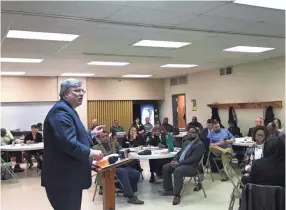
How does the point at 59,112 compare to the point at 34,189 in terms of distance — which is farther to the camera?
the point at 34,189

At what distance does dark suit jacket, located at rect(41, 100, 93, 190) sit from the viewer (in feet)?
7.52

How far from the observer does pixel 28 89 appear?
37.0 ft

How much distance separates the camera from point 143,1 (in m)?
3.95

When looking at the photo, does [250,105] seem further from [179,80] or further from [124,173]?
[124,173]

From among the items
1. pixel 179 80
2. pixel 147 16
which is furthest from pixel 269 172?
pixel 179 80

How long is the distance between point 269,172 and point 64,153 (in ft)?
6.16

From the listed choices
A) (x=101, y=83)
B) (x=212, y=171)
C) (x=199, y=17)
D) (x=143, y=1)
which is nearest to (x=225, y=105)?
(x=212, y=171)

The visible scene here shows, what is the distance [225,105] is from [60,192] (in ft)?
28.6

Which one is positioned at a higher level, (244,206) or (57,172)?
(57,172)

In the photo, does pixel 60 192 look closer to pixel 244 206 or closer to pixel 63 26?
pixel 244 206

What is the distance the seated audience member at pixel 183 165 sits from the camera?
16.9 feet

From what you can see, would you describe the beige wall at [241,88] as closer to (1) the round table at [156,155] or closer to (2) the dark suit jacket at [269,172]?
(1) the round table at [156,155]

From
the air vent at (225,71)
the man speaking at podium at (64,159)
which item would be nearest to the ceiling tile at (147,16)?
the man speaking at podium at (64,159)

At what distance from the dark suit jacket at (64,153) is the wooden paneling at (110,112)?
32.6 ft
